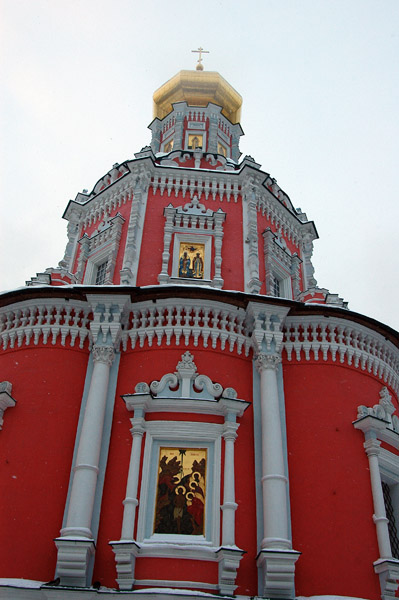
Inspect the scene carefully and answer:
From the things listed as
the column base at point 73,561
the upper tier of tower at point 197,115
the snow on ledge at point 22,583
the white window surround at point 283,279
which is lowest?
the snow on ledge at point 22,583

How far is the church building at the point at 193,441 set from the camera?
8.12 meters

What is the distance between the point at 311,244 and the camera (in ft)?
49.0

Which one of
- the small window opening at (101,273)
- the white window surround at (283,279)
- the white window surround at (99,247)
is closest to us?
the white window surround at (99,247)

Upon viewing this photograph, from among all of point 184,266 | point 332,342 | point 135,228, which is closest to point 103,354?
point 184,266

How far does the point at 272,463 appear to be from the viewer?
8.83 meters

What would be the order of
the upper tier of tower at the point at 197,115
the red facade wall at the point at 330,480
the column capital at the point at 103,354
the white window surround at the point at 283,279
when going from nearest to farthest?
the red facade wall at the point at 330,480, the column capital at the point at 103,354, the white window surround at the point at 283,279, the upper tier of tower at the point at 197,115

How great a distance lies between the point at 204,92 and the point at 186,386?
11.3m

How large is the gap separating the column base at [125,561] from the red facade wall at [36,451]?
38.1 inches

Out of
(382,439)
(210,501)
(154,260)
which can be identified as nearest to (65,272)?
(154,260)

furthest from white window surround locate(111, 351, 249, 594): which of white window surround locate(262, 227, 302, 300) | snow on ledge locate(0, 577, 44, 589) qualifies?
white window surround locate(262, 227, 302, 300)

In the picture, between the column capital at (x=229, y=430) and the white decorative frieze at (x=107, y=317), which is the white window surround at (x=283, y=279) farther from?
the column capital at (x=229, y=430)

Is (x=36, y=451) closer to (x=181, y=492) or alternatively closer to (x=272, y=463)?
(x=181, y=492)

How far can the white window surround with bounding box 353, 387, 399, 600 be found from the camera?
27.3 ft

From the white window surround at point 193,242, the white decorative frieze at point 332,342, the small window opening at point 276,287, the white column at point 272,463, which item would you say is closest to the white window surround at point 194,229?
the white window surround at point 193,242
